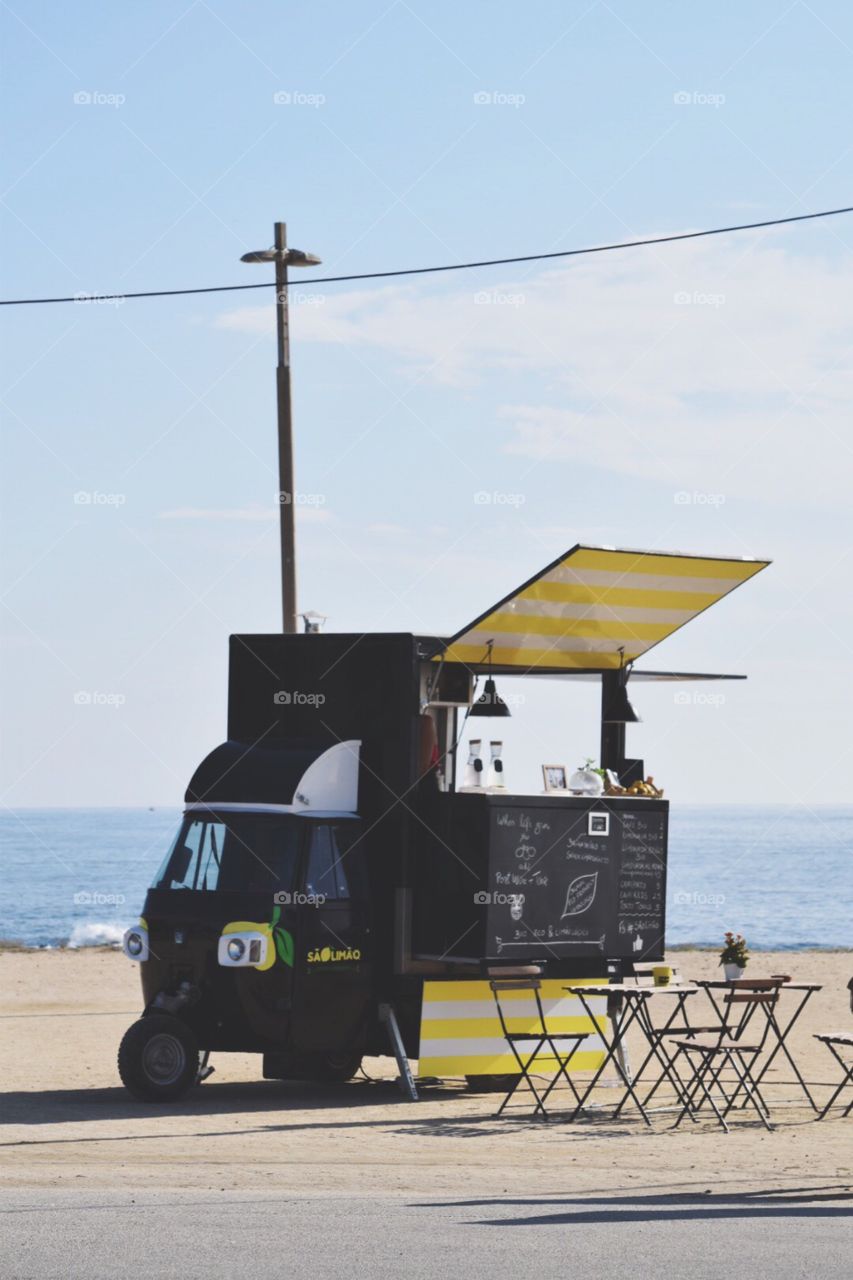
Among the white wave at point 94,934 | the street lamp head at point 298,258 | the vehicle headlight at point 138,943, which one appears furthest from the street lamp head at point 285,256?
the white wave at point 94,934

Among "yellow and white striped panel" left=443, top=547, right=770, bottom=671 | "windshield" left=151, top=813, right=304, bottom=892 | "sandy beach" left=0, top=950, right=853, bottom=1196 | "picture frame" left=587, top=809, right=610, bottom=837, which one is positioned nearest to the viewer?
"sandy beach" left=0, top=950, right=853, bottom=1196

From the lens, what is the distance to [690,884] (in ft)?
285

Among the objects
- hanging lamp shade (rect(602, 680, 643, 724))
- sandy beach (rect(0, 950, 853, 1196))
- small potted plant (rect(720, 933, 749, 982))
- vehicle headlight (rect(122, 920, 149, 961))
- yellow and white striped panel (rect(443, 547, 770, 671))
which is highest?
yellow and white striped panel (rect(443, 547, 770, 671))

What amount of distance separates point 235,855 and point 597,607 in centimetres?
341

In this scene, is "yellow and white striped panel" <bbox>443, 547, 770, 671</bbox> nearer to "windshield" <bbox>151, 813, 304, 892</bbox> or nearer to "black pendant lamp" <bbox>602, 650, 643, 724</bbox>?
"black pendant lamp" <bbox>602, 650, 643, 724</bbox>

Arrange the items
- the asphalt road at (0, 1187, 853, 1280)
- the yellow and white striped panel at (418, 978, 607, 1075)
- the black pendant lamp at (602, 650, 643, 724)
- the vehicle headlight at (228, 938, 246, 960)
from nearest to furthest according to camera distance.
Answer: the asphalt road at (0, 1187, 853, 1280) < the vehicle headlight at (228, 938, 246, 960) < the yellow and white striped panel at (418, 978, 607, 1075) < the black pendant lamp at (602, 650, 643, 724)

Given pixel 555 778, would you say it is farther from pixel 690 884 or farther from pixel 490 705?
pixel 690 884

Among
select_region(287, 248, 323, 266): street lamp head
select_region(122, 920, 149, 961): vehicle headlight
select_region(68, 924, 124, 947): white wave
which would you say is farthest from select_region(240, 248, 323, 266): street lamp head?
select_region(68, 924, 124, 947): white wave

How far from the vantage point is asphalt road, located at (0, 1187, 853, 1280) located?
7.65 m

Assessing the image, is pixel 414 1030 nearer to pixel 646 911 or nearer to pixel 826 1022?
pixel 646 911

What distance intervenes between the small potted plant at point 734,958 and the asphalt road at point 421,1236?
438 centimetres

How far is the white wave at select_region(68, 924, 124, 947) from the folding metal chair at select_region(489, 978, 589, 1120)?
35.3 metres

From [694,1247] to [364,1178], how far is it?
9.13ft

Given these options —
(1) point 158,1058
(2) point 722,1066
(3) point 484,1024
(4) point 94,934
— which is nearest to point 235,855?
(1) point 158,1058
